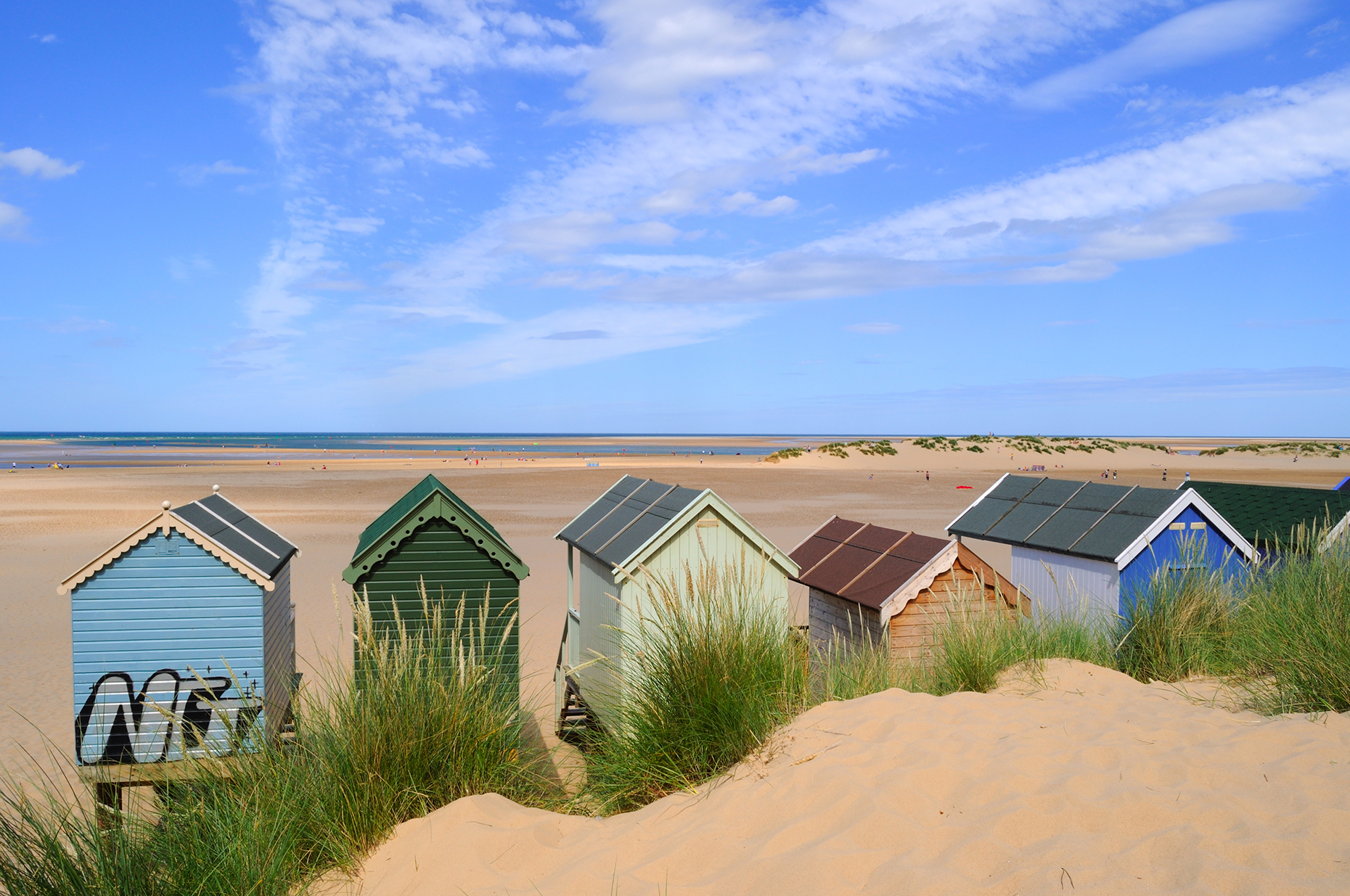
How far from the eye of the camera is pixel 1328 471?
61.2 metres

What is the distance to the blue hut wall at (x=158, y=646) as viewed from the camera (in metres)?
7.75

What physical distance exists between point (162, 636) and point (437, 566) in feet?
8.80

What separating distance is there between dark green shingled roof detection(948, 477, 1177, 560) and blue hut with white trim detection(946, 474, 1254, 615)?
2cm

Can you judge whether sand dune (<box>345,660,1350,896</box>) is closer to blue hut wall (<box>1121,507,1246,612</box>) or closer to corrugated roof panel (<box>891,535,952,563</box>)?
corrugated roof panel (<box>891,535,952,563</box>)

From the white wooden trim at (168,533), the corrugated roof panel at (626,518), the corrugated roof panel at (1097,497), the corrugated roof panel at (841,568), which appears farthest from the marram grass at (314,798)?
the corrugated roof panel at (1097,497)

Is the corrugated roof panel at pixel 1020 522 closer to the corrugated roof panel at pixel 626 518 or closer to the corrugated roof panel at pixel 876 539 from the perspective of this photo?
the corrugated roof panel at pixel 876 539

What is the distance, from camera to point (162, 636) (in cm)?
786

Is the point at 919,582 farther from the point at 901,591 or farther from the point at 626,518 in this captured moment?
the point at 626,518

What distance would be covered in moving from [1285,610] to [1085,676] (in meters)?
1.89

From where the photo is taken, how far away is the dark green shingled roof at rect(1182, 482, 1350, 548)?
1216 cm

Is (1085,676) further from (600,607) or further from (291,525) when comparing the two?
(291,525)

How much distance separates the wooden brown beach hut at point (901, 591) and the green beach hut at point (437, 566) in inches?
145

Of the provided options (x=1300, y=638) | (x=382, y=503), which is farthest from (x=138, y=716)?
(x=382, y=503)

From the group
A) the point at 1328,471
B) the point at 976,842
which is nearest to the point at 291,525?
the point at 976,842
